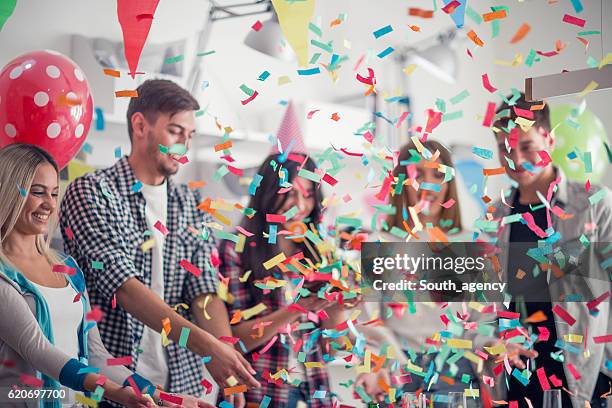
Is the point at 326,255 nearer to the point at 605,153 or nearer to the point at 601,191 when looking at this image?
the point at 601,191

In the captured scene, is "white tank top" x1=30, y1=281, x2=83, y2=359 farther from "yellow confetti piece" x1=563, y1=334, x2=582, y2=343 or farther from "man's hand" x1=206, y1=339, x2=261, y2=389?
"yellow confetti piece" x1=563, y1=334, x2=582, y2=343

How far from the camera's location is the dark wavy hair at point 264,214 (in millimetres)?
2232

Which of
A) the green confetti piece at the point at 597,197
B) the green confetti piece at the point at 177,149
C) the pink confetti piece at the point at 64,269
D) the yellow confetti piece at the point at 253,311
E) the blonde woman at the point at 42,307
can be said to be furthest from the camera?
the green confetti piece at the point at 597,197

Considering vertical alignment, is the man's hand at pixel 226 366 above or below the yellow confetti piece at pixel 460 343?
below

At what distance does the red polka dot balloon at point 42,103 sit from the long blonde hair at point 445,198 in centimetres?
109

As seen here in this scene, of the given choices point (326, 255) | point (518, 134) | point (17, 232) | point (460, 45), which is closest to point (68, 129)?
point (17, 232)

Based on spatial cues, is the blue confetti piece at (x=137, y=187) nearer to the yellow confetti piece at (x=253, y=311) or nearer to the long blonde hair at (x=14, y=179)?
the long blonde hair at (x=14, y=179)

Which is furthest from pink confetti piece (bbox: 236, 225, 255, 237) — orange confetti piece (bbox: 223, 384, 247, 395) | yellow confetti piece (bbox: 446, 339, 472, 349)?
yellow confetti piece (bbox: 446, 339, 472, 349)

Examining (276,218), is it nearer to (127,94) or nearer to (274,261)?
(274,261)

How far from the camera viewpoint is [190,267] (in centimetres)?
211

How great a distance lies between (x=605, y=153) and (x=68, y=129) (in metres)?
1.87

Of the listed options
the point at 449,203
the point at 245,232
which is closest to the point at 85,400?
the point at 245,232

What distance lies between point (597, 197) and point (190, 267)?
1.31 m

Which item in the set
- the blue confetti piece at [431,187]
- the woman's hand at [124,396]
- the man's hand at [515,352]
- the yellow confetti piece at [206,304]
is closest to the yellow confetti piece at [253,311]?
the yellow confetti piece at [206,304]
